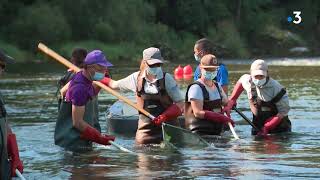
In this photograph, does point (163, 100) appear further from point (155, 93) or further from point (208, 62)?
point (208, 62)

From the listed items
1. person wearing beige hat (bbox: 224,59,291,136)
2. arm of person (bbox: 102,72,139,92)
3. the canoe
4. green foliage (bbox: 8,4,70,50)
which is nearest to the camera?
arm of person (bbox: 102,72,139,92)

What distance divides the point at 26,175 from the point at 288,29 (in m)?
67.1

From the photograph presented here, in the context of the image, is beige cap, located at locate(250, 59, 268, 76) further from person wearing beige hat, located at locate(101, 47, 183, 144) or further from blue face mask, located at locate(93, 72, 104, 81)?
blue face mask, located at locate(93, 72, 104, 81)

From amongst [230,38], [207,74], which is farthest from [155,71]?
[230,38]

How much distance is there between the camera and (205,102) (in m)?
10.2

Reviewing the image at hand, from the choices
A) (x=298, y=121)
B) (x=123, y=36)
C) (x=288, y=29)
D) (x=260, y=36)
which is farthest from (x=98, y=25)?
(x=298, y=121)

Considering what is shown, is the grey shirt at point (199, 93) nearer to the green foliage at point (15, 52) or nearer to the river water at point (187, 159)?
the river water at point (187, 159)

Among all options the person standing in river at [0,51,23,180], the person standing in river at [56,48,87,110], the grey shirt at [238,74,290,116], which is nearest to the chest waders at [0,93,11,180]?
the person standing in river at [0,51,23,180]

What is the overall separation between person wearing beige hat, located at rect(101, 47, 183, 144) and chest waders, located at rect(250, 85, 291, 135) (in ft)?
6.34

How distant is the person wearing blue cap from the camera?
28.1 feet

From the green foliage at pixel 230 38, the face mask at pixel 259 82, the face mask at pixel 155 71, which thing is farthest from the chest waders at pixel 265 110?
the green foliage at pixel 230 38

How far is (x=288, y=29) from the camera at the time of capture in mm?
74438

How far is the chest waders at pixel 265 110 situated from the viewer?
11.3 metres

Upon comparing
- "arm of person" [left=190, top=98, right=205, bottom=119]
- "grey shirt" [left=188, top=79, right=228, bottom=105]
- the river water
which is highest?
"grey shirt" [left=188, top=79, right=228, bottom=105]
